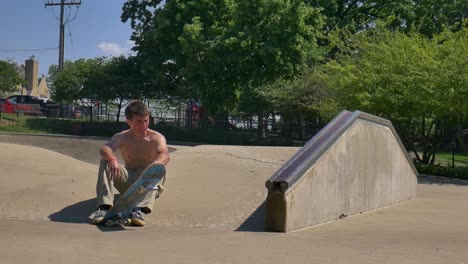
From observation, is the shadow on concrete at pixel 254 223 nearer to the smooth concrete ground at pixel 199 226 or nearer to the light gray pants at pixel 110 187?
the smooth concrete ground at pixel 199 226

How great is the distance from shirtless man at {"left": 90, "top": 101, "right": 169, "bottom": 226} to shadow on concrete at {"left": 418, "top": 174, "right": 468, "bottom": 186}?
1042cm

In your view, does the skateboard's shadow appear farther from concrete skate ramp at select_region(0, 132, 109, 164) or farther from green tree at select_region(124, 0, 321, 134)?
green tree at select_region(124, 0, 321, 134)

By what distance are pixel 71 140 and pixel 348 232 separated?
14.3 meters

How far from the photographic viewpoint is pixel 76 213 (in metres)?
6.78

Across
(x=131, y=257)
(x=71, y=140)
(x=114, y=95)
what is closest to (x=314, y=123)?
(x=114, y=95)

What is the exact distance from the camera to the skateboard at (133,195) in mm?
6148

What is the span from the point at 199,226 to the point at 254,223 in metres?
0.64

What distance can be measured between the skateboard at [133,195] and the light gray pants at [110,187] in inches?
3.1

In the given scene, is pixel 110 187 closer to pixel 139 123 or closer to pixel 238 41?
pixel 139 123

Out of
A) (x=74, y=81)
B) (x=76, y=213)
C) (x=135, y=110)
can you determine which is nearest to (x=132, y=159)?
(x=135, y=110)

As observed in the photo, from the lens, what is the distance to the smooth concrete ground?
4.93 meters

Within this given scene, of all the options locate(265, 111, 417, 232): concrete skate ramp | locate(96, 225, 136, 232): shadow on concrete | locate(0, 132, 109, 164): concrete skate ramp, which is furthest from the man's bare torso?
locate(0, 132, 109, 164): concrete skate ramp

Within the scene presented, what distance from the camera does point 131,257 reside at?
473cm

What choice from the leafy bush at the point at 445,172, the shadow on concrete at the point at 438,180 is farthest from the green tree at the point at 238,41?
the shadow on concrete at the point at 438,180
